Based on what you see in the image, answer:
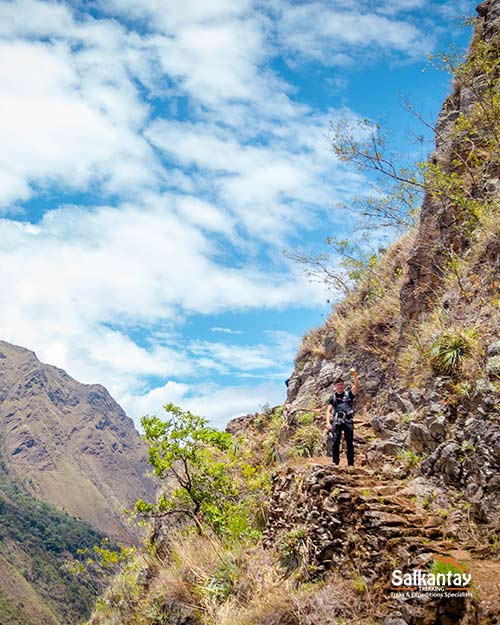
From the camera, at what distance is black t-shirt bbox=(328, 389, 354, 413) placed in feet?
34.3

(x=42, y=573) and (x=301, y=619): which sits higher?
(x=301, y=619)

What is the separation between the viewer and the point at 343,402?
1055cm

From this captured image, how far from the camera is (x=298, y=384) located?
1941cm

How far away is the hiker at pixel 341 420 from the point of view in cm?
1002

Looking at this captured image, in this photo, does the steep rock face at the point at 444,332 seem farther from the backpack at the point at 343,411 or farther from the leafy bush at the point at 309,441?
the leafy bush at the point at 309,441

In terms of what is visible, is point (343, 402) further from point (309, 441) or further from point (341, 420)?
point (309, 441)

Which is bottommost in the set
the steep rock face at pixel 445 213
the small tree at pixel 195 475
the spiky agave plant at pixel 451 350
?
the small tree at pixel 195 475

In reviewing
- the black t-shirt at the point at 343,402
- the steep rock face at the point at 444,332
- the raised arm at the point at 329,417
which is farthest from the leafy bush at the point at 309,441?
the black t-shirt at the point at 343,402

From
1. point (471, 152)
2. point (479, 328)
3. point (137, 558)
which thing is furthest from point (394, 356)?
point (137, 558)

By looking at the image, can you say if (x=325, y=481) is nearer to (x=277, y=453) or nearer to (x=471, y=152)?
(x=277, y=453)

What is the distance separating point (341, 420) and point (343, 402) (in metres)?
0.45

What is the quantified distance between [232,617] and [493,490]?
4.32m

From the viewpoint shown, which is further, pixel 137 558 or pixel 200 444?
pixel 137 558

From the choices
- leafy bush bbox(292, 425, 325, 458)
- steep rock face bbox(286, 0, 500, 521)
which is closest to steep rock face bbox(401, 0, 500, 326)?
steep rock face bbox(286, 0, 500, 521)
